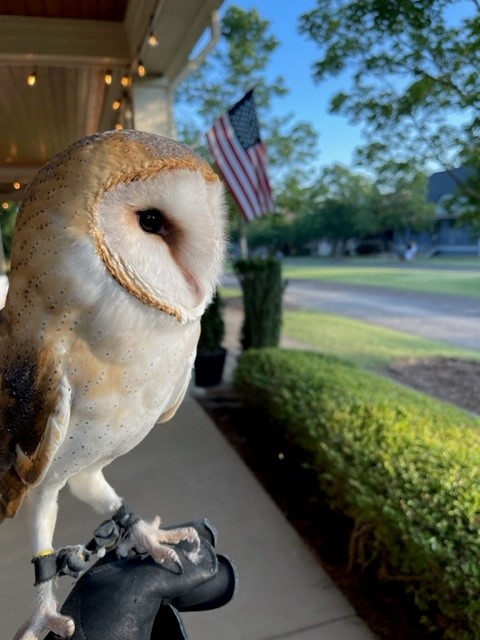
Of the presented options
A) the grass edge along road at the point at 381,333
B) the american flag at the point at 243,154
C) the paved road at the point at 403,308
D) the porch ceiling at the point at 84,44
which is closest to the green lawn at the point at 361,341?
the grass edge along road at the point at 381,333

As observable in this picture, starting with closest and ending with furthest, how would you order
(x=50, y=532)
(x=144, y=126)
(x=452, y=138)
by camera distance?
(x=50, y=532) → (x=452, y=138) → (x=144, y=126)

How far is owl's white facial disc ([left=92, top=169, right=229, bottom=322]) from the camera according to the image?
0.82 metres

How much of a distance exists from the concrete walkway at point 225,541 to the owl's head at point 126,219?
1.64m

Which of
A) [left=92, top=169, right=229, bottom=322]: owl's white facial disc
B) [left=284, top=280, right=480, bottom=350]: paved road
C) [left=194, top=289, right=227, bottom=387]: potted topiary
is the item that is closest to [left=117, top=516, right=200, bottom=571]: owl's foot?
[left=92, top=169, right=229, bottom=322]: owl's white facial disc

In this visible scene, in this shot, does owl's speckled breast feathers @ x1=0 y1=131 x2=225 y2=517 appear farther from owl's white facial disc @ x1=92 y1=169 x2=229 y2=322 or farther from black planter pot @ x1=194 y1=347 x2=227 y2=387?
black planter pot @ x1=194 y1=347 x2=227 y2=387

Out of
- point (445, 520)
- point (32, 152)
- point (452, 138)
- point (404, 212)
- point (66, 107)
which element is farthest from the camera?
Result: point (404, 212)

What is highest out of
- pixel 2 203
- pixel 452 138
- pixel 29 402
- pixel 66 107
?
pixel 66 107

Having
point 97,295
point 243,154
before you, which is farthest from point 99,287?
point 243,154

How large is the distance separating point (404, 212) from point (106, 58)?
13.8ft

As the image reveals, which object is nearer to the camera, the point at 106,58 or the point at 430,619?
the point at 430,619

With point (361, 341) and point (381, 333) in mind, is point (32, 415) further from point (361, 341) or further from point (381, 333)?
point (381, 333)

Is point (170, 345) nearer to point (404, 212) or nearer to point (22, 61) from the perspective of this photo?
point (22, 61)

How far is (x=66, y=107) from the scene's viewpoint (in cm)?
544

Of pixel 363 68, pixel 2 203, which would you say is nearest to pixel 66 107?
pixel 2 203
